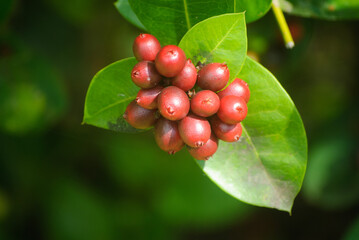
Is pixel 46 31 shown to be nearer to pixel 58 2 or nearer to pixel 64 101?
pixel 58 2

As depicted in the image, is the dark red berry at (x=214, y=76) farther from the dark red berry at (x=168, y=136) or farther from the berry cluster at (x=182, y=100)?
the dark red berry at (x=168, y=136)

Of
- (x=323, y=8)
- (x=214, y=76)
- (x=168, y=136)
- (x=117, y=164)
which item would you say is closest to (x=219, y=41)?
(x=214, y=76)

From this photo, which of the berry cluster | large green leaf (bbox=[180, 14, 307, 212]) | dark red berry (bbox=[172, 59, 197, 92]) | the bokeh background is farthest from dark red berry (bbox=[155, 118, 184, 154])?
the bokeh background

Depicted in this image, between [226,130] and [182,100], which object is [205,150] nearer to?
[226,130]

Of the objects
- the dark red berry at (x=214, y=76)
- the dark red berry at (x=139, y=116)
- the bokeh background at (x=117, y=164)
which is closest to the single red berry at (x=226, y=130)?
the dark red berry at (x=214, y=76)

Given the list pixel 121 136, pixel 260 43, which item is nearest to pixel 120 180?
pixel 121 136
